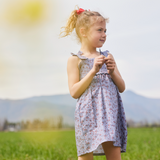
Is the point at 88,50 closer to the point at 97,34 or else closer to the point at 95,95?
the point at 97,34

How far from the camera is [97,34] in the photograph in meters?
2.33

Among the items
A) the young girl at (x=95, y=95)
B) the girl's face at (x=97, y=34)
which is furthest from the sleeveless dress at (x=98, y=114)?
the girl's face at (x=97, y=34)

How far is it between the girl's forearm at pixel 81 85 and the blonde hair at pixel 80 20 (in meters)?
0.53

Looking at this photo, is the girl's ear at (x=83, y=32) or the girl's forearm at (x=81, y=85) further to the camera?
the girl's ear at (x=83, y=32)

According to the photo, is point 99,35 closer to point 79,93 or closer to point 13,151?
point 79,93

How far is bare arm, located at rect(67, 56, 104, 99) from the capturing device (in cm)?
214

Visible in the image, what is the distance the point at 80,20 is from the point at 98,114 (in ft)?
3.22

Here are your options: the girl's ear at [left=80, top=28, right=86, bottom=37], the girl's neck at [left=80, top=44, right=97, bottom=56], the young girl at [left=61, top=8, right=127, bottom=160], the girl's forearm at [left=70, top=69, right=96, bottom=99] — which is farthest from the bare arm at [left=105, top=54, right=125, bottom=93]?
the girl's ear at [left=80, top=28, right=86, bottom=37]

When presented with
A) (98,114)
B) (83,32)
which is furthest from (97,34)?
(98,114)

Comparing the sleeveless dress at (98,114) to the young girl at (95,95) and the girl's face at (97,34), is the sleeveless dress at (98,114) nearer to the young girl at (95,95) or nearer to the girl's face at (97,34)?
the young girl at (95,95)

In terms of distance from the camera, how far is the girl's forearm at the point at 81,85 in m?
2.15

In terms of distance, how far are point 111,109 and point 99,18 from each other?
0.89 meters

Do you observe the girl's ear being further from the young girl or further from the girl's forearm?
the girl's forearm

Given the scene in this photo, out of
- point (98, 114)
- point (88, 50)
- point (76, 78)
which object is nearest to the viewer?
point (98, 114)
